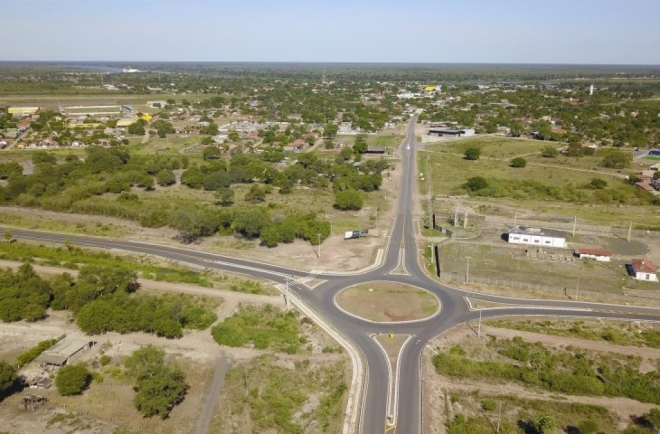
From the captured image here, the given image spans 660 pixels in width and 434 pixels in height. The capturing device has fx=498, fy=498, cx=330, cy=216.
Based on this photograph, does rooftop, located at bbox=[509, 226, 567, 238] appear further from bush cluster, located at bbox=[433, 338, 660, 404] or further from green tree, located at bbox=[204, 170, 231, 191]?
green tree, located at bbox=[204, 170, 231, 191]

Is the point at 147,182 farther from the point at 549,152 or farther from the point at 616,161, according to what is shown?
the point at 616,161

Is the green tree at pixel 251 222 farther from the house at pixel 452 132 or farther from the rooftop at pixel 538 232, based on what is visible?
the house at pixel 452 132

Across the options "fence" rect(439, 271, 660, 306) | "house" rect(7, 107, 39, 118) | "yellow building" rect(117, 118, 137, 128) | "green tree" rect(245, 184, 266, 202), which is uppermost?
"house" rect(7, 107, 39, 118)

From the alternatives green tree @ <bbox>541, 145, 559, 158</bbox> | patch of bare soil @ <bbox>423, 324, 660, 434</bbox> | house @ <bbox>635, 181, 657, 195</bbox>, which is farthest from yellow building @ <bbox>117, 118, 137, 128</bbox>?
patch of bare soil @ <bbox>423, 324, 660, 434</bbox>

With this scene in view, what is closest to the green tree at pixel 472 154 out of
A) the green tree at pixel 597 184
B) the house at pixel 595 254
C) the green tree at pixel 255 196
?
the green tree at pixel 597 184

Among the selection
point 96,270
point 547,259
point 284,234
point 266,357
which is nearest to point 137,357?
point 266,357

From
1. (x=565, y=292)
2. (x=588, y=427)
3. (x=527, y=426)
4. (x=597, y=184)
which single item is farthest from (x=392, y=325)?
(x=597, y=184)
